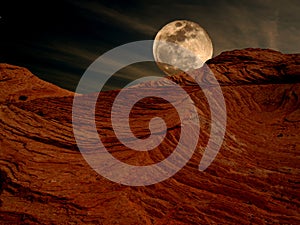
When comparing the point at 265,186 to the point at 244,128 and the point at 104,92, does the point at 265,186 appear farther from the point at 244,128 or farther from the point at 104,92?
the point at 104,92

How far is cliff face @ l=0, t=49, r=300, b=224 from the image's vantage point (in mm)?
9242

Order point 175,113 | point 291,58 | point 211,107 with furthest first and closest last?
point 291,58, point 211,107, point 175,113

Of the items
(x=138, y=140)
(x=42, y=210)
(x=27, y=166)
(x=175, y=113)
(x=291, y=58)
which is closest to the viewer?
(x=42, y=210)

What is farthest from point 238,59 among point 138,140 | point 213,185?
point 213,185

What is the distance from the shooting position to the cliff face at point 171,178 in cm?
924

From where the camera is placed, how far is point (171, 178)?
437 inches

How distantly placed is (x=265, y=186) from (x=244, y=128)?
519cm

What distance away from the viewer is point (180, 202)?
9836 millimetres

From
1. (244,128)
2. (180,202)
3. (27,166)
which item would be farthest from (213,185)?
(27,166)

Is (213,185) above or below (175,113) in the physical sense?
below

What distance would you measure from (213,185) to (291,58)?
49.0 ft

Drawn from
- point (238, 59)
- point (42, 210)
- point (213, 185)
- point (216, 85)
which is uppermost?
point (238, 59)

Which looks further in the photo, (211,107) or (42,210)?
(211,107)

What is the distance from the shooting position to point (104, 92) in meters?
18.4
